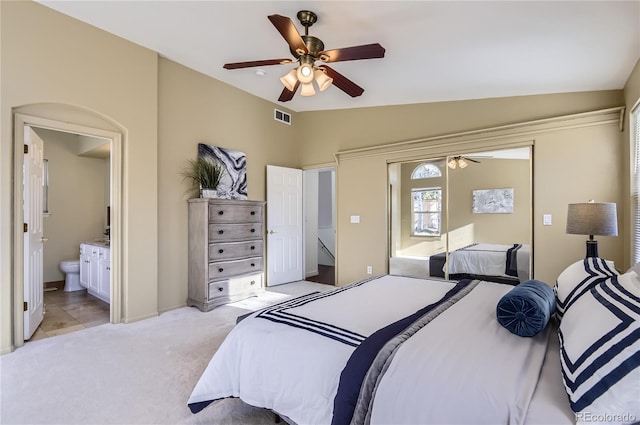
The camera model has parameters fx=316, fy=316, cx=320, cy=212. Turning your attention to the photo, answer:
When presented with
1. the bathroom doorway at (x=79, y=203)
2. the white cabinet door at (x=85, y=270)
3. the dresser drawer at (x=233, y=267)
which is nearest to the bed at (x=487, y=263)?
the dresser drawer at (x=233, y=267)

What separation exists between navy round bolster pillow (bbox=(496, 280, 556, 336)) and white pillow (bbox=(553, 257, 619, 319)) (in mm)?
102

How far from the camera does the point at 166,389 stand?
7.16ft

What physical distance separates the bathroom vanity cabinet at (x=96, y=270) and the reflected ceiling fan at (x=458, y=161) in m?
4.78

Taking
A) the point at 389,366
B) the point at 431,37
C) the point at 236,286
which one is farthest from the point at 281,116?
the point at 389,366

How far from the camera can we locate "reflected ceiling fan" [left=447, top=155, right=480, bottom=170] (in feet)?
14.0

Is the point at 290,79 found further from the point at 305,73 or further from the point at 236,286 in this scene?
the point at 236,286

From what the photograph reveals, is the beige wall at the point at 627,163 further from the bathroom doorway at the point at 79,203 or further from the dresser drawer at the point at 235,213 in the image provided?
the bathroom doorway at the point at 79,203

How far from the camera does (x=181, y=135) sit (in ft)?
13.8

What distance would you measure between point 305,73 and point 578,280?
7.77ft

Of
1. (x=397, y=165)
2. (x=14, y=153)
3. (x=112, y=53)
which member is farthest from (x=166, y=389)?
(x=397, y=165)

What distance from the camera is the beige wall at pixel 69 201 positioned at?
5.22 metres

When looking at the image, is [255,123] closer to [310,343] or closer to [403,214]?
[403,214]

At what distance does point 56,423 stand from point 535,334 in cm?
262

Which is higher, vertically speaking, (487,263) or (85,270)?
(487,263)
